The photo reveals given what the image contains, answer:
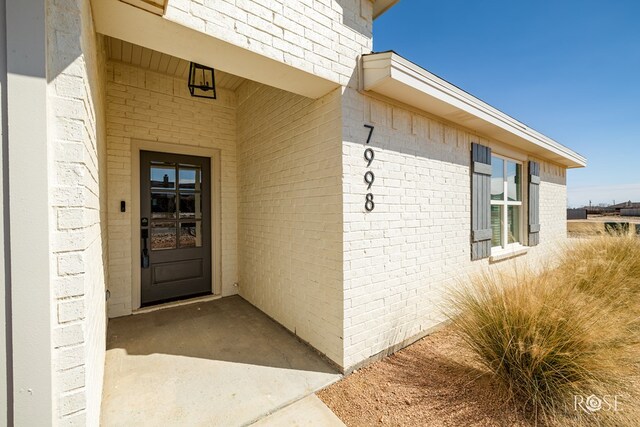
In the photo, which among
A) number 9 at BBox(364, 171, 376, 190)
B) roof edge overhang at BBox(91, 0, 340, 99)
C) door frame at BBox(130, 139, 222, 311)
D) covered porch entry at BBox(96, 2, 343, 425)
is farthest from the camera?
door frame at BBox(130, 139, 222, 311)

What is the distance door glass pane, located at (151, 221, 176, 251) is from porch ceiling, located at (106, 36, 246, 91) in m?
2.13

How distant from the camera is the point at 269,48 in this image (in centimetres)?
185

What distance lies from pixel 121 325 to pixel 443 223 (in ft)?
13.5

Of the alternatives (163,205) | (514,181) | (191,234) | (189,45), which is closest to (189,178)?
(163,205)

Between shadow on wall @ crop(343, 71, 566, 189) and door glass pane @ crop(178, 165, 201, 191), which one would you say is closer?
shadow on wall @ crop(343, 71, 566, 189)

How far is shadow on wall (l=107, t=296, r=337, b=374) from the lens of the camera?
2.44 m

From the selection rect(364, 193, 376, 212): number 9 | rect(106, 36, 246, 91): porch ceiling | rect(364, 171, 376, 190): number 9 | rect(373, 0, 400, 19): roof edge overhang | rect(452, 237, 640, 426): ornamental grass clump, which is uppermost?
rect(373, 0, 400, 19): roof edge overhang

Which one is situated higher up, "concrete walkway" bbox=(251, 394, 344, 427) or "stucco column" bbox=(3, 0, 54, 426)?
"stucco column" bbox=(3, 0, 54, 426)

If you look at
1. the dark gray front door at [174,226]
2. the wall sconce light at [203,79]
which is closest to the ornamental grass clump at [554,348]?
the dark gray front door at [174,226]

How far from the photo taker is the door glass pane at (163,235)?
11.8ft

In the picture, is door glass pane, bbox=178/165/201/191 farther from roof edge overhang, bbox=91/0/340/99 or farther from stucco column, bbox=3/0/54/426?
stucco column, bbox=3/0/54/426

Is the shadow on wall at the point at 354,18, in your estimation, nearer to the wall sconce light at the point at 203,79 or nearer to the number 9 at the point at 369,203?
the number 9 at the point at 369,203

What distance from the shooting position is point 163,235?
368 centimetres

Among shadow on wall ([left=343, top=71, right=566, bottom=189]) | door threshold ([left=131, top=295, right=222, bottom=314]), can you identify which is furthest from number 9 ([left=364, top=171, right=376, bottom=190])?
door threshold ([left=131, top=295, right=222, bottom=314])
